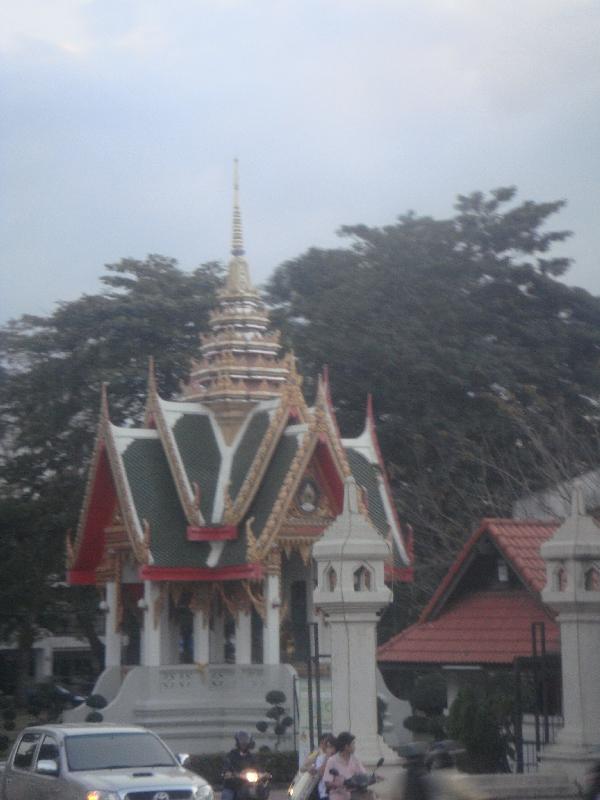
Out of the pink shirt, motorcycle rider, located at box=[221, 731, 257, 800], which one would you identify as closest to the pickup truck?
motorcycle rider, located at box=[221, 731, 257, 800]

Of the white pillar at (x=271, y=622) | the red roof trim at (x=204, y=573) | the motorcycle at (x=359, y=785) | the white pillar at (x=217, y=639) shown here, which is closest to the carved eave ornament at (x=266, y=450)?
the red roof trim at (x=204, y=573)

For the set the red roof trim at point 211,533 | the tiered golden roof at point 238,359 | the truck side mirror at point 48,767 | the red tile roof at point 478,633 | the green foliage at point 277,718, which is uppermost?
the tiered golden roof at point 238,359

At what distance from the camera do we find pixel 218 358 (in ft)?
96.7

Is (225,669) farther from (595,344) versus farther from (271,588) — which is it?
(595,344)

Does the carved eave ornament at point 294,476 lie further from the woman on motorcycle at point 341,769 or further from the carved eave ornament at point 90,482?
the woman on motorcycle at point 341,769

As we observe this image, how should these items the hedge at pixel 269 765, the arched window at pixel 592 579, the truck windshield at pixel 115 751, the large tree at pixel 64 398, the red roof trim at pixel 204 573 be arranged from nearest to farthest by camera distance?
the truck windshield at pixel 115 751, the arched window at pixel 592 579, the hedge at pixel 269 765, the red roof trim at pixel 204 573, the large tree at pixel 64 398

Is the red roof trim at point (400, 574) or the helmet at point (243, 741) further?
the red roof trim at point (400, 574)

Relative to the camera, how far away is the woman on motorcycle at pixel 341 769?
12977 millimetres

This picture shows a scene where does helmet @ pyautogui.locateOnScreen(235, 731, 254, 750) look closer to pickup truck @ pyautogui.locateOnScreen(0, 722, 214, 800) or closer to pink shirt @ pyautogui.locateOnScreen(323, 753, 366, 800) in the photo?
pickup truck @ pyautogui.locateOnScreen(0, 722, 214, 800)

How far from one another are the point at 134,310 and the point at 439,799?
28872 millimetres

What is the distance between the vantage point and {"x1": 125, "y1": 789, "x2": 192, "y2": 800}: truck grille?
13914 mm

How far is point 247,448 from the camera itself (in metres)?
27.8

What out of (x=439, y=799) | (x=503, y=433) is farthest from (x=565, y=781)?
(x=503, y=433)

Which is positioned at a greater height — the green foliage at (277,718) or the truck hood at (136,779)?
the green foliage at (277,718)
